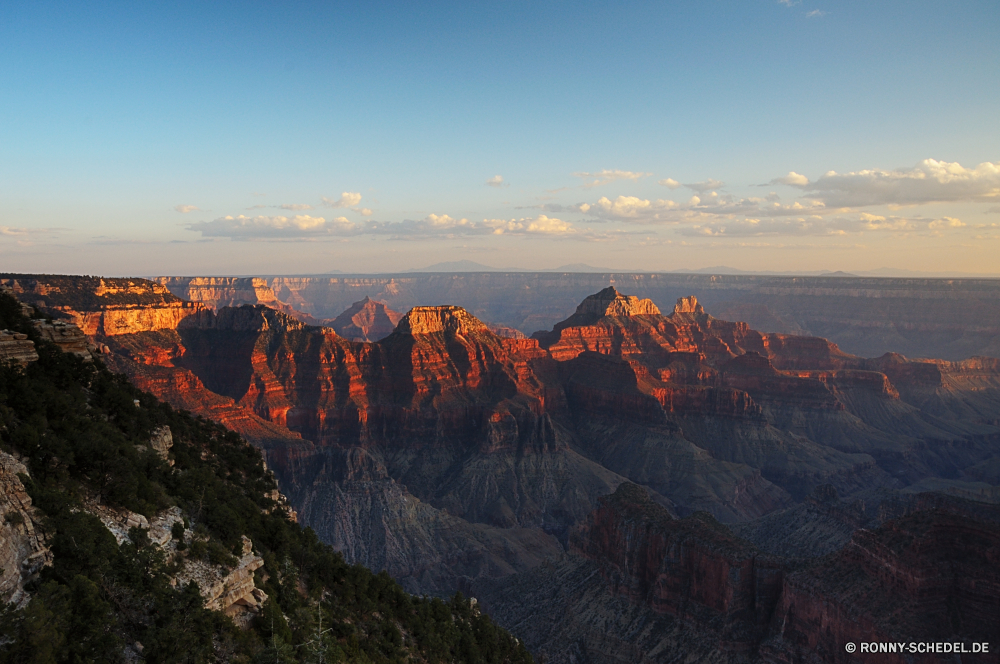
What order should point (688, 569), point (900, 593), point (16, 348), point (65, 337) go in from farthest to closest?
1. point (688, 569)
2. point (900, 593)
3. point (65, 337)
4. point (16, 348)

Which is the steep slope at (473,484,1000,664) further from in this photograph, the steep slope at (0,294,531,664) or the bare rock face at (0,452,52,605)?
the bare rock face at (0,452,52,605)

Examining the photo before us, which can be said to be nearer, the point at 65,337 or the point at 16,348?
the point at 16,348

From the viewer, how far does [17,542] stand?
15.2m

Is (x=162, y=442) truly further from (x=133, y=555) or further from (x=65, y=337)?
(x=133, y=555)

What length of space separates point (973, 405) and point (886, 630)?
161 m

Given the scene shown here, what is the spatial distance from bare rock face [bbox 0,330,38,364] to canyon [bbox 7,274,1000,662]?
162 ft

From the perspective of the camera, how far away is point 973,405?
16962 centimetres

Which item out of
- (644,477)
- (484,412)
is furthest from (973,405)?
(484,412)

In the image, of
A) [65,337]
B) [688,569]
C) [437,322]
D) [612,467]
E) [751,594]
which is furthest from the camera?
[437,322]

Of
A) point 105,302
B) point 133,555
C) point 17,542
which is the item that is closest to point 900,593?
point 133,555

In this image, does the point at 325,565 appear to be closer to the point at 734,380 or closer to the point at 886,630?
the point at 886,630

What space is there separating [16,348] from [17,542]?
1239 cm

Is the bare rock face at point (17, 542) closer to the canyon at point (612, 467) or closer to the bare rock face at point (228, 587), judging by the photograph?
the bare rock face at point (228, 587)

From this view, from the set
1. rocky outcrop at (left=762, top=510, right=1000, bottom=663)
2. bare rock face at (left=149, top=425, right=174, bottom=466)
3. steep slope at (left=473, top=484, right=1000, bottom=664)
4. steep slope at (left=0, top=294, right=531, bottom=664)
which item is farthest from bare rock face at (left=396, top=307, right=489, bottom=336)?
bare rock face at (left=149, top=425, right=174, bottom=466)
